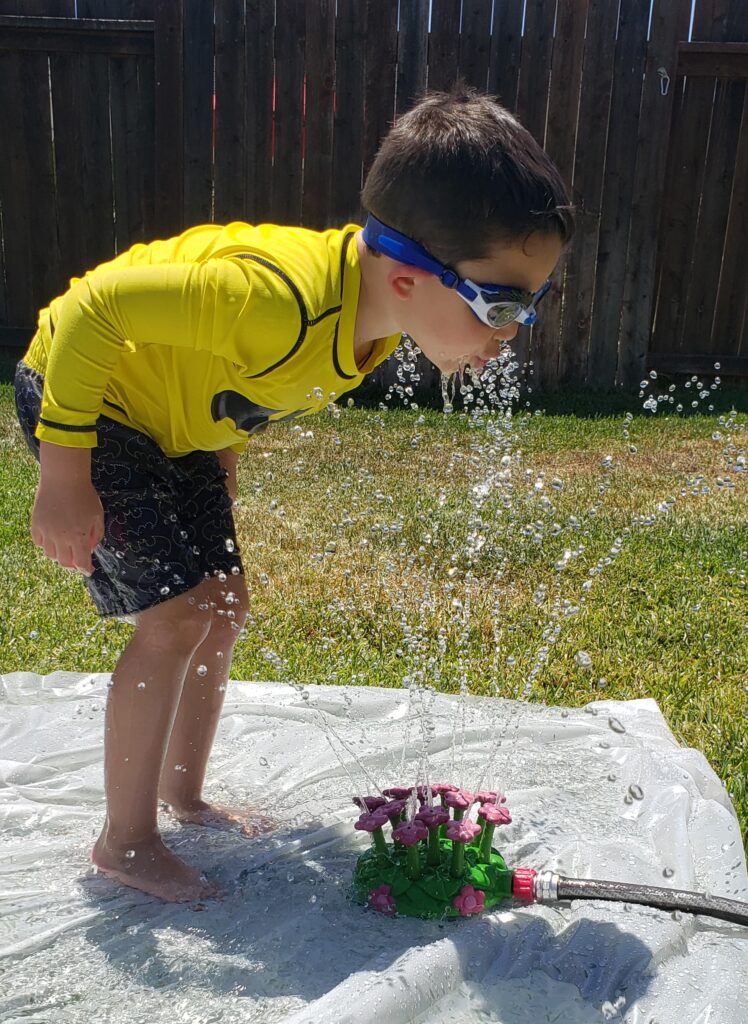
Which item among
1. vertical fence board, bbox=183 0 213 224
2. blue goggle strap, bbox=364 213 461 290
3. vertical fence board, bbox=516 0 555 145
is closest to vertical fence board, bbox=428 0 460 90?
vertical fence board, bbox=516 0 555 145

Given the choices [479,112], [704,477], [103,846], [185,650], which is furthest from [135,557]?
[704,477]

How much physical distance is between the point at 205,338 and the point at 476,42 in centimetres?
510

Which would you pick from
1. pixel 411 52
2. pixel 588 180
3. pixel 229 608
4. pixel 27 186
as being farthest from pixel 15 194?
pixel 229 608

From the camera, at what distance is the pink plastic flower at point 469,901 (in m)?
1.73

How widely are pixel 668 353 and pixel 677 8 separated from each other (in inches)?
78.9

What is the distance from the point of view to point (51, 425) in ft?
5.55

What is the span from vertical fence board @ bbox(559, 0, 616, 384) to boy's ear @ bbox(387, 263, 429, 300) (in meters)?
4.73

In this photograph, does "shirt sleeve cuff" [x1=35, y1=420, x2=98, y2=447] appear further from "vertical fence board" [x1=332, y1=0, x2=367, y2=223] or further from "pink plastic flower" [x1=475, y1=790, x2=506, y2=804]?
"vertical fence board" [x1=332, y1=0, x2=367, y2=223]

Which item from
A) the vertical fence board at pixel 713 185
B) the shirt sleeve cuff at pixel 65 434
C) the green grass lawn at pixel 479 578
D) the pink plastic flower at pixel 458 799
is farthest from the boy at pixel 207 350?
the vertical fence board at pixel 713 185

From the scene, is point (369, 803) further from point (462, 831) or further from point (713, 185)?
point (713, 185)

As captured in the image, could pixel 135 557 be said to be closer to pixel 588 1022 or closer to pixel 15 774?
pixel 15 774

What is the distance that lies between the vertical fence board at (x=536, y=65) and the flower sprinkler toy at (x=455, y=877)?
199 inches

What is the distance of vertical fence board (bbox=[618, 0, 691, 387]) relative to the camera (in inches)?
241

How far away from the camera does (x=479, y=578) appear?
11.3 ft
